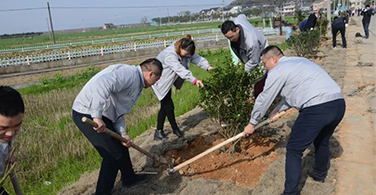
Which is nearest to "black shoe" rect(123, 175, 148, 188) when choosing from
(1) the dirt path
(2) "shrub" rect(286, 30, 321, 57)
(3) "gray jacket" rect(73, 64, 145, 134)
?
(3) "gray jacket" rect(73, 64, 145, 134)

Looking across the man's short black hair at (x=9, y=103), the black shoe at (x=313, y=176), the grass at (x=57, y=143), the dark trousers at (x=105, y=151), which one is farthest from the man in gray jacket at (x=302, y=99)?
the grass at (x=57, y=143)

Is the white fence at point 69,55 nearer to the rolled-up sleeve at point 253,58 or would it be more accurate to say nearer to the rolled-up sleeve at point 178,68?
the rolled-up sleeve at point 178,68

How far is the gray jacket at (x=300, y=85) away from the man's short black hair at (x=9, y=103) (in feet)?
6.69

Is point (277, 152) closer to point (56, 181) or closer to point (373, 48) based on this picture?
point (56, 181)

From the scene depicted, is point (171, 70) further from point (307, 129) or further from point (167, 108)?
point (307, 129)

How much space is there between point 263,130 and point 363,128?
1.56 m

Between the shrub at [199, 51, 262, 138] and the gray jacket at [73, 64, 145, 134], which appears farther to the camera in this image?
the shrub at [199, 51, 262, 138]

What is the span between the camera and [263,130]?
4449 mm

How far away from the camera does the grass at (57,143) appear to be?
4.05m

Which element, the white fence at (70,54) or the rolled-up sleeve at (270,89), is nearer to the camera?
the rolled-up sleeve at (270,89)

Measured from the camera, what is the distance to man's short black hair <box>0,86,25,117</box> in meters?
1.68

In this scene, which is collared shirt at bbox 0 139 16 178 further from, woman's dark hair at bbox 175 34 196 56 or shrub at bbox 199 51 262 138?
woman's dark hair at bbox 175 34 196 56

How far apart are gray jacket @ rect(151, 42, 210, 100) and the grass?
129cm

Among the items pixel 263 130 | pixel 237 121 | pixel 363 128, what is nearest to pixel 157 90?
pixel 237 121
